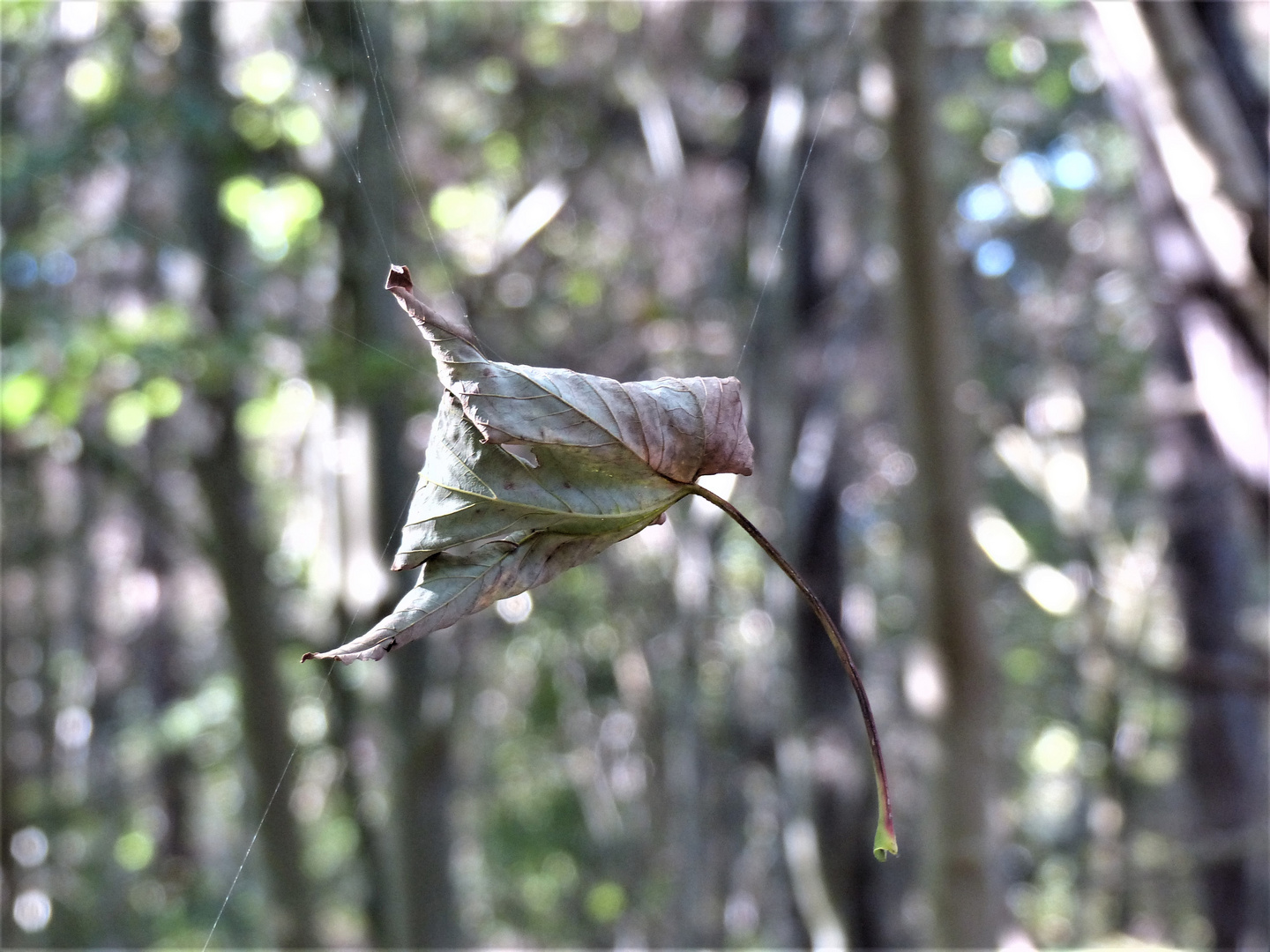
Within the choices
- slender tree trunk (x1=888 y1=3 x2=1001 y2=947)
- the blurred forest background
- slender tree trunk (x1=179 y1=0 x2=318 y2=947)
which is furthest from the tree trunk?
slender tree trunk (x1=179 y1=0 x2=318 y2=947)

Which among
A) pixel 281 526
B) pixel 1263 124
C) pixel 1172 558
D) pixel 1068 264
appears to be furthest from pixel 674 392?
pixel 281 526

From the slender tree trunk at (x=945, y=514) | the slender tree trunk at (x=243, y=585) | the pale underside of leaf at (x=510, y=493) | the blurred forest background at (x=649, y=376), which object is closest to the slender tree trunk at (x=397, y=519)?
the blurred forest background at (x=649, y=376)

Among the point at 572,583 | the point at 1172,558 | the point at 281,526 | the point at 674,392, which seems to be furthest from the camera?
the point at 281,526

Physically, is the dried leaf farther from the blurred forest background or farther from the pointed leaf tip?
the blurred forest background

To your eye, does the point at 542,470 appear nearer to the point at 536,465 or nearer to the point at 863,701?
the point at 536,465

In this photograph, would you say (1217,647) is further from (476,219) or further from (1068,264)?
(476,219)

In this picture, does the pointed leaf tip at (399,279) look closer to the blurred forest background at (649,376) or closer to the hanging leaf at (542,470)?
the hanging leaf at (542,470)

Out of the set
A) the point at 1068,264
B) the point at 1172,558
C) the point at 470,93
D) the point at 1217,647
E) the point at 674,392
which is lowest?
the point at 1217,647

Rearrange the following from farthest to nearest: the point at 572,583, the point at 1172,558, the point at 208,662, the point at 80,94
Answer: the point at 208,662 → the point at 572,583 → the point at 1172,558 → the point at 80,94
